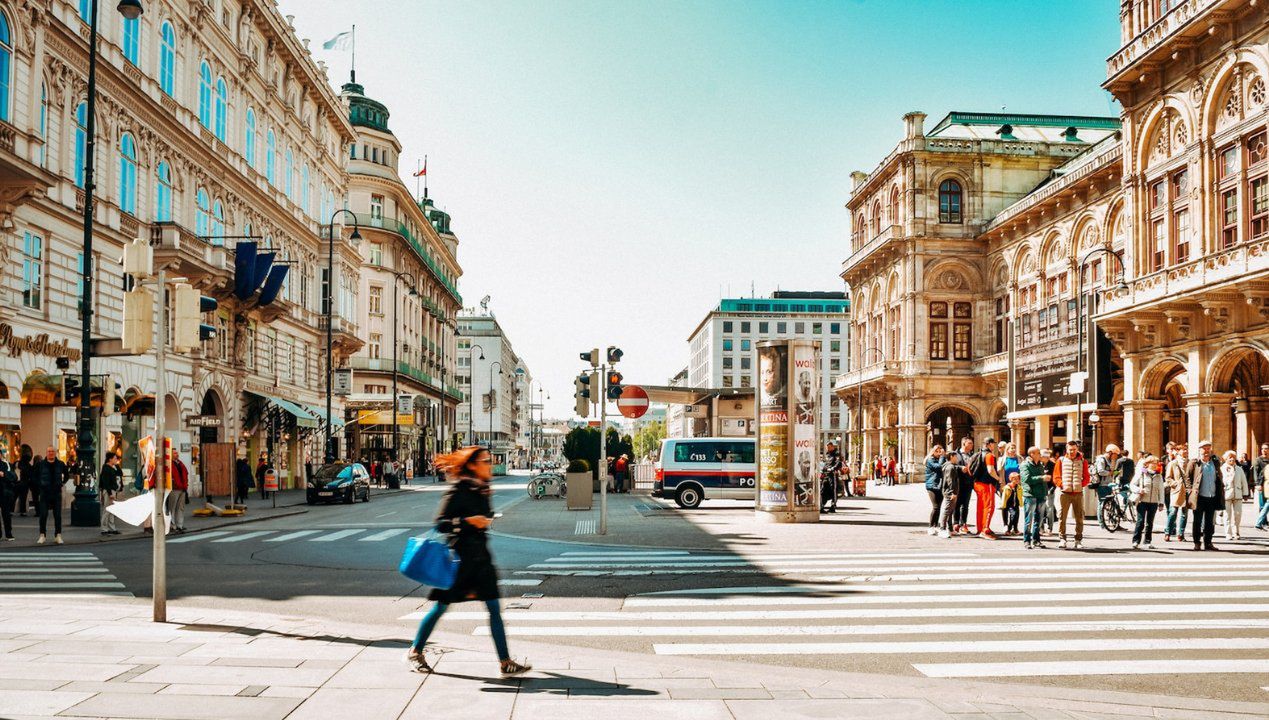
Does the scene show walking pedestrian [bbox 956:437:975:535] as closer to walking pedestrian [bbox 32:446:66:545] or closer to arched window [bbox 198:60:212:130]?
walking pedestrian [bbox 32:446:66:545]

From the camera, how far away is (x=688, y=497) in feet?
101

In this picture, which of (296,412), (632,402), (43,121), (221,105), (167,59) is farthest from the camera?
(296,412)

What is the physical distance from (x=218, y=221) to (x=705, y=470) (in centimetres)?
2171

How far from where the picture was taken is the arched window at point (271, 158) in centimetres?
4644

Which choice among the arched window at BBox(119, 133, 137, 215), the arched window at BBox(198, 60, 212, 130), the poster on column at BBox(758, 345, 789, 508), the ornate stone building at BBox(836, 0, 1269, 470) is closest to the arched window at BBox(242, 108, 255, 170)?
the arched window at BBox(198, 60, 212, 130)

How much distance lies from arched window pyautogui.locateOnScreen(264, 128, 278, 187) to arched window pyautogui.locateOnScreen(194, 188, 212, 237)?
23.3 ft

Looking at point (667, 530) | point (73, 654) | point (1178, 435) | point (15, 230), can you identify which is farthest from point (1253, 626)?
point (1178, 435)

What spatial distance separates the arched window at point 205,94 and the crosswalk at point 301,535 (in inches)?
857

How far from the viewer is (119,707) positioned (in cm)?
611

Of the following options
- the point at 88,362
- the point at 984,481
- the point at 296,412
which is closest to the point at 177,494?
the point at 88,362

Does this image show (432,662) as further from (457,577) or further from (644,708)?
(644,708)

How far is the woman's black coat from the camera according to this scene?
7422 millimetres

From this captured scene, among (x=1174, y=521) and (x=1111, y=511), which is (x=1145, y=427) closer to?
(x=1111, y=511)

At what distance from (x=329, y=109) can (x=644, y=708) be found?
55.5 meters
